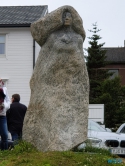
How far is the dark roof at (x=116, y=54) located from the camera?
5434 cm

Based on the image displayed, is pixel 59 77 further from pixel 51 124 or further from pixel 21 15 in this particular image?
pixel 21 15

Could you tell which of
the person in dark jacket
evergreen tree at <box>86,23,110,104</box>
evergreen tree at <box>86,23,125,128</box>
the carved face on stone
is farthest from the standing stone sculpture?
evergreen tree at <box>86,23,110,104</box>

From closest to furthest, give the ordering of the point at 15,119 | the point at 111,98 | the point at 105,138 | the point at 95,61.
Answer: the point at 15,119
the point at 105,138
the point at 111,98
the point at 95,61

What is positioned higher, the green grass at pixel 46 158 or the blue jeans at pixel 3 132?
the blue jeans at pixel 3 132

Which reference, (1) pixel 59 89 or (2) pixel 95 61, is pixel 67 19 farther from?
(2) pixel 95 61

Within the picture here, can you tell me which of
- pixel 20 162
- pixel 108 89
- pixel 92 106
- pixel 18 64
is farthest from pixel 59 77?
pixel 108 89

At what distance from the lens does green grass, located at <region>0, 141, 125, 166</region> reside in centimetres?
758

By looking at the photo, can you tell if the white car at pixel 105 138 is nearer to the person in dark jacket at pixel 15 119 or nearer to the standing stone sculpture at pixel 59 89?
the person in dark jacket at pixel 15 119

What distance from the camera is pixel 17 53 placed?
2773cm

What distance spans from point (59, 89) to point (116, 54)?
48.4m

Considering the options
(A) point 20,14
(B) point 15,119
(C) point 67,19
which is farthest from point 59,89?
(A) point 20,14

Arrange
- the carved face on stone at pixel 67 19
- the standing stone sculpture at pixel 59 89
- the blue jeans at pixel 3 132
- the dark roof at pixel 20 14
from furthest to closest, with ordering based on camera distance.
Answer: the dark roof at pixel 20 14
the blue jeans at pixel 3 132
the carved face on stone at pixel 67 19
the standing stone sculpture at pixel 59 89

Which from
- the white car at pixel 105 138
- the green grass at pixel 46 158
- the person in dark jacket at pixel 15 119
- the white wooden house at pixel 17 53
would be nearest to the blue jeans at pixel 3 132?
the person in dark jacket at pixel 15 119

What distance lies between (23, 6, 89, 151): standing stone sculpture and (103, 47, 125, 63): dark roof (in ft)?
148
